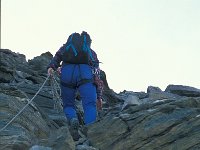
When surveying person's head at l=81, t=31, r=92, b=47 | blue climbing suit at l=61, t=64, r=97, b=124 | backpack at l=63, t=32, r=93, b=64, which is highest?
person's head at l=81, t=31, r=92, b=47

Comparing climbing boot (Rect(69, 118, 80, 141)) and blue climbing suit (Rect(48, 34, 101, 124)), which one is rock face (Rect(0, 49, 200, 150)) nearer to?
climbing boot (Rect(69, 118, 80, 141))

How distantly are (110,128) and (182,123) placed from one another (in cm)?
217

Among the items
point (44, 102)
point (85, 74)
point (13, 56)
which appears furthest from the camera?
point (13, 56)

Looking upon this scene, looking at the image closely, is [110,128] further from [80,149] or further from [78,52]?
[78,52]

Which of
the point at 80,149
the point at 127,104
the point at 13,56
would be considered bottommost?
the point at 80,149

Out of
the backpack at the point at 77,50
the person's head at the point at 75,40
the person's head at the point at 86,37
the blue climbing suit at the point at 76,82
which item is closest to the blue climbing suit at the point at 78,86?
the blue climbing suit at the point at 76,82

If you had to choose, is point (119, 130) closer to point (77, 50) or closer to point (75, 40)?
point (77, 50)

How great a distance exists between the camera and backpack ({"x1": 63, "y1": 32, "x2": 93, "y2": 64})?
617 inches

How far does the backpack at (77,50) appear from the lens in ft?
51.4

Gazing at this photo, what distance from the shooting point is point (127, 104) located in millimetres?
16375

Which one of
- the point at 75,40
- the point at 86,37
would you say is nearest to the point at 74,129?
the point at 75,40

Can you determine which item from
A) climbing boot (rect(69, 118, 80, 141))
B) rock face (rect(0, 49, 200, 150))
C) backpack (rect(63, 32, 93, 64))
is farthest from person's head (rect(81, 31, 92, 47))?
climbing boot (rect(69, 118, 80, 141))

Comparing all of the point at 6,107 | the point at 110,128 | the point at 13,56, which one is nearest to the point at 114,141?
the point at 110,128

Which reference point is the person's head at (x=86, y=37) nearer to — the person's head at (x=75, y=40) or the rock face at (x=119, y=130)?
the person's head at (x=75, y=40)
